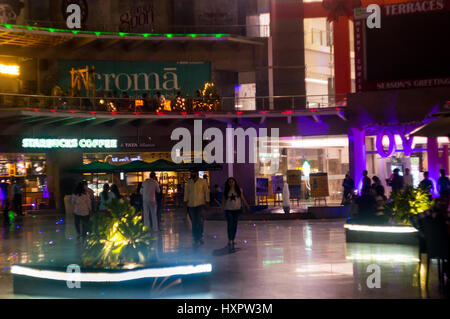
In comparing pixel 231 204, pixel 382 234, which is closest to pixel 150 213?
pixel 231 204

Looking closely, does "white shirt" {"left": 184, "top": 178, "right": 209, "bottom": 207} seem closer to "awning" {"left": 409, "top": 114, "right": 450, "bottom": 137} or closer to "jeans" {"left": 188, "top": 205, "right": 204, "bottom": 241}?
"jeans" {"left": 188, "top": 205, "right": 204, "bottom": 241}

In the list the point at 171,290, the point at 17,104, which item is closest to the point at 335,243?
the point at 171,290

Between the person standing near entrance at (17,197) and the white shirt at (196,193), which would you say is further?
the person standing near entrance at (17,197)

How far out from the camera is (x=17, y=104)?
1179 inches

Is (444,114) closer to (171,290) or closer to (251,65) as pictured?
(171,290)

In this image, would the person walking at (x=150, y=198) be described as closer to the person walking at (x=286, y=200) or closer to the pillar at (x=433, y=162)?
the person walking at (x=286, y=200)

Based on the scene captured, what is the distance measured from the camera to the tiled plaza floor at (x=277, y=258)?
9.70 metres

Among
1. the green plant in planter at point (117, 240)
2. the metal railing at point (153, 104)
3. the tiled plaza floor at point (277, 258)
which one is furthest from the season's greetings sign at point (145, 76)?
the green plant in planter at point (117, 240)

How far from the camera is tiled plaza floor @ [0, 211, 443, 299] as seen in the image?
382 inches

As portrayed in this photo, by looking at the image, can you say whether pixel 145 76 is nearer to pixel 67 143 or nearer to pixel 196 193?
pixel 67 143

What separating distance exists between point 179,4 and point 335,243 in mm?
25468

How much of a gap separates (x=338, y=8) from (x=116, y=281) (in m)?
29.0

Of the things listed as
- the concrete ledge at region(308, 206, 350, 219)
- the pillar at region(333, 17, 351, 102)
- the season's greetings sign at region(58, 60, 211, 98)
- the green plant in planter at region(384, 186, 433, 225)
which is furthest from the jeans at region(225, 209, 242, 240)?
the season's greetings sign at region(58, 60, 211, 98)

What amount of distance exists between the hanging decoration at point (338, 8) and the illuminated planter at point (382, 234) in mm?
21988
